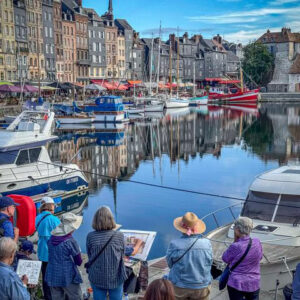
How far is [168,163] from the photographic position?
3130 cm

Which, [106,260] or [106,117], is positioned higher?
[106,260]

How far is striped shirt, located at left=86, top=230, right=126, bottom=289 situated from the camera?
247 inches

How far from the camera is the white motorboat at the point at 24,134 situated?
18.6m

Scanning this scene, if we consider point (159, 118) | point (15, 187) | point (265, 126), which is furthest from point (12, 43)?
point (15, 187)

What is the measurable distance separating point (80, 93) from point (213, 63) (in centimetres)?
5825

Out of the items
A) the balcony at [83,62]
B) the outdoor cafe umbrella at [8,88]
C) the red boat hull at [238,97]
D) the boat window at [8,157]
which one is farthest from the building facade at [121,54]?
the boat window at [8,157]

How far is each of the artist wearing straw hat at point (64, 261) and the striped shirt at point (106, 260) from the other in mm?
326

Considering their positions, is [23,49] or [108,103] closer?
[108,103]

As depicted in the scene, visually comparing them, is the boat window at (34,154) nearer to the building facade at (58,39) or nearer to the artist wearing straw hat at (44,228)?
the artist wearing straw hat at (44,228)

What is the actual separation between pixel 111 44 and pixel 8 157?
290 feet

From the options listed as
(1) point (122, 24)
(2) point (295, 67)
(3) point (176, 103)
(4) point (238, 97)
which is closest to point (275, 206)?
(3) point (176, 103)

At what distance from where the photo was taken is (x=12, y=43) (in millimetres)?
76250

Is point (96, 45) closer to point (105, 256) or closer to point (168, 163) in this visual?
point (168, 163)

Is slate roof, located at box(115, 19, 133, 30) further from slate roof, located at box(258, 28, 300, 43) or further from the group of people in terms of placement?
the group of people
